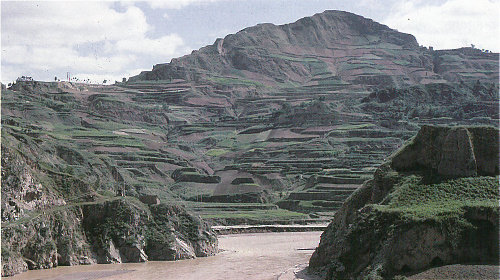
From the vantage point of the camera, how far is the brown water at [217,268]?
56.4m

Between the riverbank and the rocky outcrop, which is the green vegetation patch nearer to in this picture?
the rocky outcrop

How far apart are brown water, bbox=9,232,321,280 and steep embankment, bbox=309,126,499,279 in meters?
6.42

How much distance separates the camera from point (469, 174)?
1861 inches

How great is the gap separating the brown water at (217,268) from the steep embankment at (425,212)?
21.1 ft

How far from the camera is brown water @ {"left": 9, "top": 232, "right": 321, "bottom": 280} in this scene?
185 feet

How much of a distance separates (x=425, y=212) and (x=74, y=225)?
3037cm

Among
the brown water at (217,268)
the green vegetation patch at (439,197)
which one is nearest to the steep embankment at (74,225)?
the brown water at (217,268)

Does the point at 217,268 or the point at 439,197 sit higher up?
the point at 439,197

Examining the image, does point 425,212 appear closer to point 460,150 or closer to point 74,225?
point 460,150

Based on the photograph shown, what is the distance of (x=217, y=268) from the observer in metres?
62.9

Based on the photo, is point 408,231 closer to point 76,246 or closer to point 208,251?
point 76,246

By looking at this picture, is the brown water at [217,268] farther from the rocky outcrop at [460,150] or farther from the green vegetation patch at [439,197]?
the rocky outcrop at [460,150]

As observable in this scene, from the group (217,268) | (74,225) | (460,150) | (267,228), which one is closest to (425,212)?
(460,150)

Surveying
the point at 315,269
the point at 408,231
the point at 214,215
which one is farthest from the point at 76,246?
the point at 214,215
